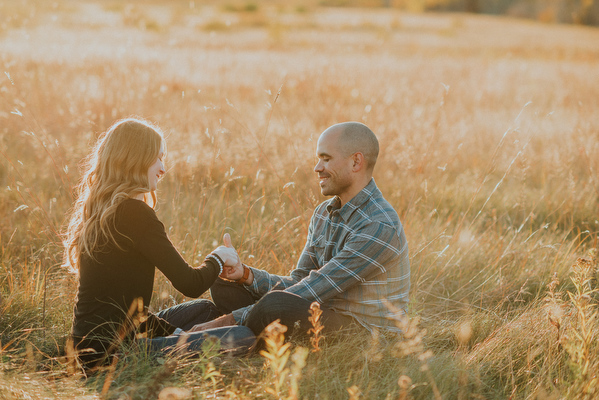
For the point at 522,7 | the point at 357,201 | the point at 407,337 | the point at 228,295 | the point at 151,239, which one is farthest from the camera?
the point at 522,7

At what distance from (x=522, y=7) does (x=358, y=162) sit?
63.3 m

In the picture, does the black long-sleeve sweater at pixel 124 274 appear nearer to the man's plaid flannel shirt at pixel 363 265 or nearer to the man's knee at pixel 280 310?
the man's knee at pixel 280 310

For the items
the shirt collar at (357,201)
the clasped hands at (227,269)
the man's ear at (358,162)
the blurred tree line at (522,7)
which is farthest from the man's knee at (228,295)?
the blurred tree line at (522,7)

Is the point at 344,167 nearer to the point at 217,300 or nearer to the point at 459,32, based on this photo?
the point at 217,300

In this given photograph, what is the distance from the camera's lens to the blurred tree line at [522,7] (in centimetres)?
4938

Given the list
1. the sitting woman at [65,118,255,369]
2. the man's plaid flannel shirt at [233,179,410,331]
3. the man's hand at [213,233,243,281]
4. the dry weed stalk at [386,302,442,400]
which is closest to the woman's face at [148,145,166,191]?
the sitting woman at [65,118,255,369]

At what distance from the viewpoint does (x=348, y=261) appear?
284 centimetres

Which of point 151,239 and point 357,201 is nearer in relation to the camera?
point 151,239

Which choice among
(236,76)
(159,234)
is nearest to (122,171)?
(159,234)

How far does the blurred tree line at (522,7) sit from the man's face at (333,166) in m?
50.0

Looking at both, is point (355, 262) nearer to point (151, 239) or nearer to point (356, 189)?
point (356, 189)

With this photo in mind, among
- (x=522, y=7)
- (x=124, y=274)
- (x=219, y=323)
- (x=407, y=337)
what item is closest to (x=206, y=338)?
(x=219, y=323)

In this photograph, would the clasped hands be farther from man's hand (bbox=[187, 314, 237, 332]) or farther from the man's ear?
the man's ear

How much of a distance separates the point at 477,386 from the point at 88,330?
1847 mm
